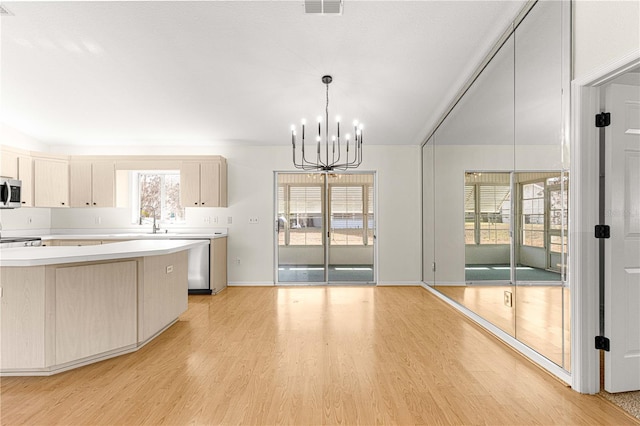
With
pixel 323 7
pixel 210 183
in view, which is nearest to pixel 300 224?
pixel 210 183

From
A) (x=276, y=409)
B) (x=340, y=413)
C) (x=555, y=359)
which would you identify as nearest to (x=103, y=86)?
(x=276, y=409)

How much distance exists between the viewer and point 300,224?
18.5 feet

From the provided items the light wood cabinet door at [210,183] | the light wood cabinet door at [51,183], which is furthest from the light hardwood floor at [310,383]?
the light wood cabinet door at [51,183]

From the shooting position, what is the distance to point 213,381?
224 centimetres

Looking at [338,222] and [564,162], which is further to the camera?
[338,222]

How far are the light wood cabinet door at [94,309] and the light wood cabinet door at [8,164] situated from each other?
130 inches

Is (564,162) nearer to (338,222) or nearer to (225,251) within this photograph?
(338,222)

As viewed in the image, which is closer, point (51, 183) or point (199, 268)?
point (199, 268)

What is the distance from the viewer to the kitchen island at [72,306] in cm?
228

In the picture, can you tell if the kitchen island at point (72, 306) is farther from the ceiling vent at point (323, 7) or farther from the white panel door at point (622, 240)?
the white panel door at point (622, 240)

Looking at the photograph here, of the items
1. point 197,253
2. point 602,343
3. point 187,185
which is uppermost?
point 187,185

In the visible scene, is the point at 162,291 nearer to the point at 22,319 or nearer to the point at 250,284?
the point at 22,319

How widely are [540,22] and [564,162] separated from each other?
114 cm

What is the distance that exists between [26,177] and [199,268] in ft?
9.43
